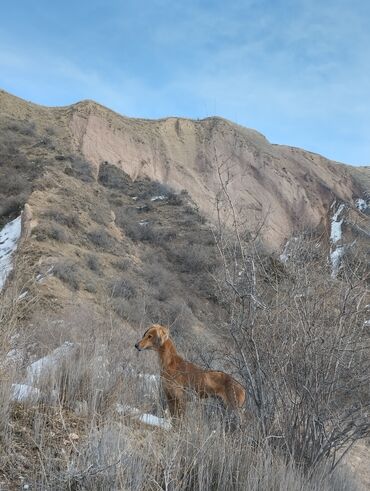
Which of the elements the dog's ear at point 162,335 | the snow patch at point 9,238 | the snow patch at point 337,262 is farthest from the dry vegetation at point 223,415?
the snow patch at point 9,238

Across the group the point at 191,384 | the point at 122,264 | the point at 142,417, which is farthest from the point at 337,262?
the point at 122,264

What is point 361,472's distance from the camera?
666 cm

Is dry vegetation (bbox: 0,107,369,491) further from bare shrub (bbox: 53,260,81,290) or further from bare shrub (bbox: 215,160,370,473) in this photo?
bare shrub (bbox: 53,260,81,290)

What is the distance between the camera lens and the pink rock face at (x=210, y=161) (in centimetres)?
4006

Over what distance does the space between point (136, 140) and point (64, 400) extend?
40.2 m

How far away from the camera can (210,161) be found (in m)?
45.9

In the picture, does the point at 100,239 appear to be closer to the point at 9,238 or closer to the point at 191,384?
the point at 9,238

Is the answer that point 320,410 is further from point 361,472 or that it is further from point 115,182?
point 115,182

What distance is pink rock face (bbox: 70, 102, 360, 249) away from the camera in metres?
40.1

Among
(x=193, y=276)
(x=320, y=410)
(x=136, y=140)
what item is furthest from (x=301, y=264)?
(x=136, y=140)

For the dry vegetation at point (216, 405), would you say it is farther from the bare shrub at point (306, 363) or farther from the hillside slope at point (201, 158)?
the hillside slope at point (201, 158)

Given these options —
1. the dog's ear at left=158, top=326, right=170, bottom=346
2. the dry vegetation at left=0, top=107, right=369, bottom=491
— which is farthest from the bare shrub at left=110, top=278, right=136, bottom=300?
the dog's ear at left=158, top=326, right=170, bottom=346

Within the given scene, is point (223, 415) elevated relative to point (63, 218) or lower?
lower

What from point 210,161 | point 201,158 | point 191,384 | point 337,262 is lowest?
point 191,384
